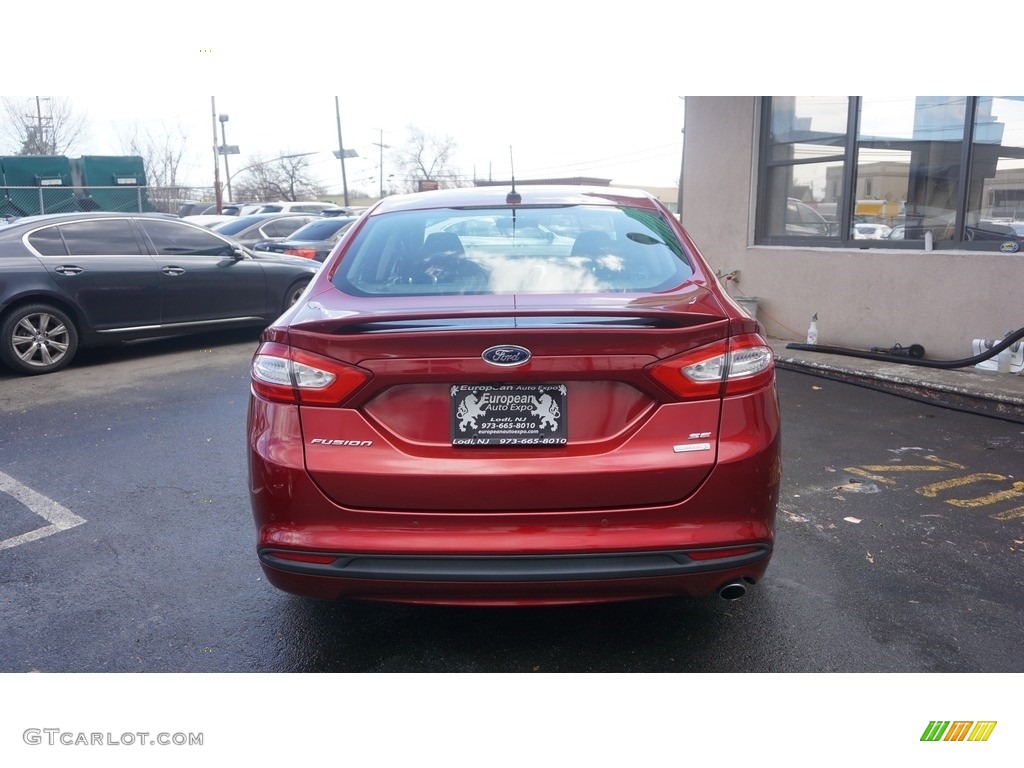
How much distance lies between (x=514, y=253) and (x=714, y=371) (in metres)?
0.99

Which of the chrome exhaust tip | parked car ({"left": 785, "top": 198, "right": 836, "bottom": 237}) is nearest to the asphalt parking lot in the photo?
Answer: the chrome exhaust tip

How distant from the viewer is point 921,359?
7.53 metres

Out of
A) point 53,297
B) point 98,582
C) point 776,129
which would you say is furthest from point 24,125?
point 98,582

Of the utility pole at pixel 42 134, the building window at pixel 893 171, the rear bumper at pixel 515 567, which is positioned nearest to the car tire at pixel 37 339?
the rear bumper at pixel 515 567

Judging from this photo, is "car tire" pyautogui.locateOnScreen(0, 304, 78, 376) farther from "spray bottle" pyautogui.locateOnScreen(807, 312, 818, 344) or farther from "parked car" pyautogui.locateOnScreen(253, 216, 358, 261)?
"spray bottle" pyautogui.locateOnScreen(807, 312, 818, 344)

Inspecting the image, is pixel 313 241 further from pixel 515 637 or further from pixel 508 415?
pixel 508 415

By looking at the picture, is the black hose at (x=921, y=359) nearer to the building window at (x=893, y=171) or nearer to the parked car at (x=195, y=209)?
the building window at (x=893, y=171)

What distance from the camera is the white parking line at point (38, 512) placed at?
13.1 ft

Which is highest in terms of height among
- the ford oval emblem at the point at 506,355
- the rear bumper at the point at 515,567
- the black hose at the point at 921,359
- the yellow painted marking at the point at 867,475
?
the ford oval emblem at the point at 506,355

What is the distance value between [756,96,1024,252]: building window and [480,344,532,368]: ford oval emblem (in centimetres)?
635

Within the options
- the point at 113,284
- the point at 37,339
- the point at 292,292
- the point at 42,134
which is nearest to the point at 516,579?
the point at 37,339

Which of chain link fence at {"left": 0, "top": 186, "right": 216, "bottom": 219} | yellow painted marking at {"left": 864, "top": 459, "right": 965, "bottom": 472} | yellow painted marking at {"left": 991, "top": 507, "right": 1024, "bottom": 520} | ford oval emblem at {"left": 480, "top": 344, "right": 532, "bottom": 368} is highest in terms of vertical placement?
chain link fence at {"left": 0, "top": 186, "right": 216, "bottom": 219}

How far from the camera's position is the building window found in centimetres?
733

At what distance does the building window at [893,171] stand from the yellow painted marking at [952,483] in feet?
10.4
